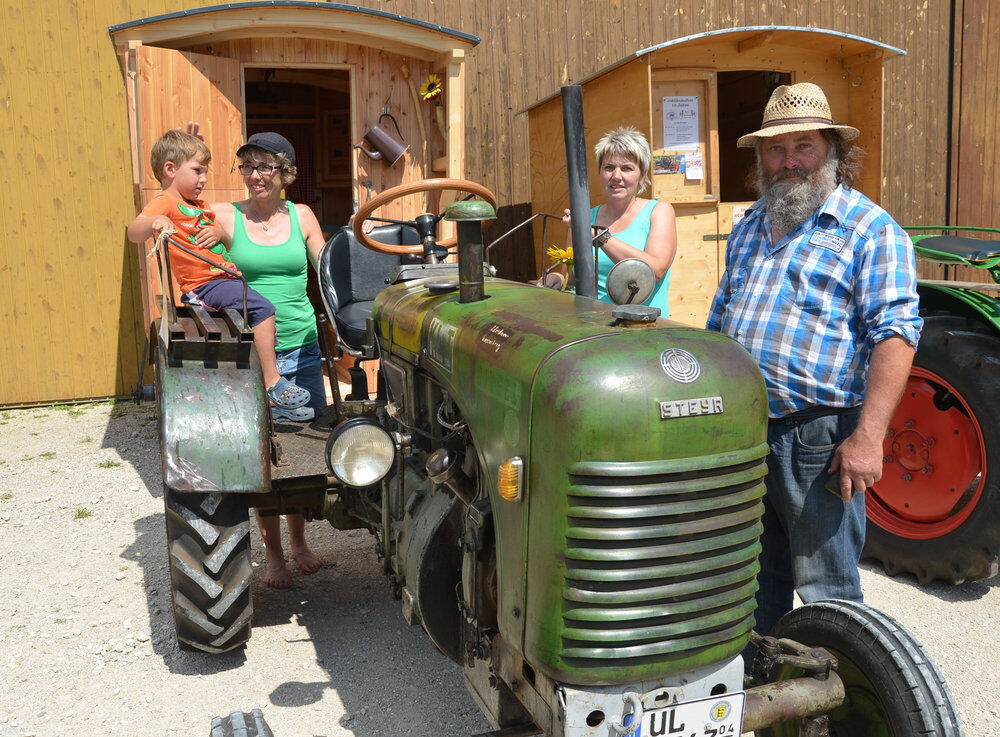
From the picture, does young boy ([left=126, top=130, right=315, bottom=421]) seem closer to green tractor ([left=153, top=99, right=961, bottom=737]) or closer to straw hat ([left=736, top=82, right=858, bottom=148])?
green tractor ([left=153, top=99, right=961, bottom=737])

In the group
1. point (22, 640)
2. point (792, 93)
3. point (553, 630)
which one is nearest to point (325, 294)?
point (22, 640)

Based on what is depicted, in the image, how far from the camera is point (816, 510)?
2.48 meters

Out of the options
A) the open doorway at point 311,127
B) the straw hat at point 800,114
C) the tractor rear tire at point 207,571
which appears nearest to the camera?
the straw hat at point 800,114

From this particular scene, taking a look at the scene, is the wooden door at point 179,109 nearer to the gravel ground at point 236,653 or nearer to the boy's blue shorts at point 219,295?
the boy's blue shorts at point 219,295

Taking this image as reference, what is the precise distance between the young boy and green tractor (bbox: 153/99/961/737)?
1.34 m

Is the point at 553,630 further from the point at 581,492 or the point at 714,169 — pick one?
the point at 714,169

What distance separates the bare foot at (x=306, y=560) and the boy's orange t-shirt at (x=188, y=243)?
4.11 feet

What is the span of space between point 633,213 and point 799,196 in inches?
48.2

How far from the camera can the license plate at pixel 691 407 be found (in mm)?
1774

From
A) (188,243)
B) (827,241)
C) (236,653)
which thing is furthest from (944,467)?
(188,243)

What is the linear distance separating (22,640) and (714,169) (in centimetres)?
548

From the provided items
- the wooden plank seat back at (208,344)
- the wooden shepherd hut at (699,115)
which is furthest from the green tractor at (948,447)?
the wooden shepherd hut at (699,115)

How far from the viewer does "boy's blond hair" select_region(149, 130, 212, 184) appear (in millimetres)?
4125

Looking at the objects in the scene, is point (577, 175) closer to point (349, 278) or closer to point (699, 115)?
point (349, 278)
